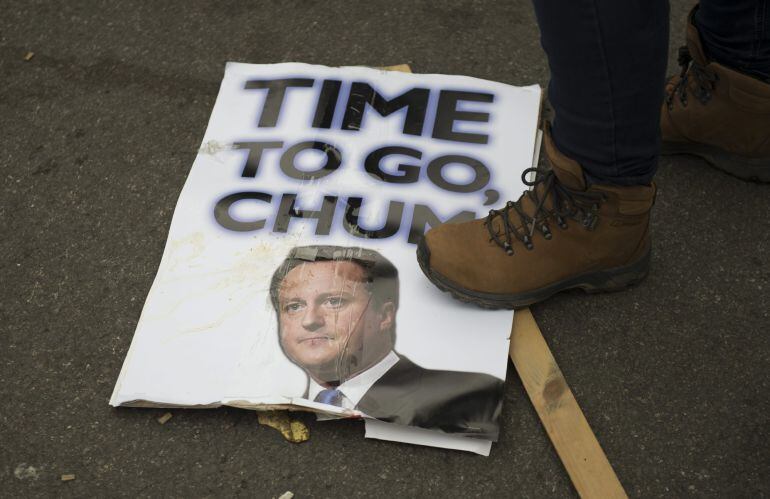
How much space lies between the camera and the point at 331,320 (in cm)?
112

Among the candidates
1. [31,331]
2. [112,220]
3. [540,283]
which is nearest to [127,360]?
[31,331]

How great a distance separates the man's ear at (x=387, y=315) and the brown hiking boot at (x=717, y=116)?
540mm

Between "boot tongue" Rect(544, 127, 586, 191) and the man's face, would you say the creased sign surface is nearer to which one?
the man's face

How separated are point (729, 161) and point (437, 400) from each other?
0.63 metres

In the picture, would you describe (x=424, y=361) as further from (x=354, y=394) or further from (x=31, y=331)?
(x=31, y=331)

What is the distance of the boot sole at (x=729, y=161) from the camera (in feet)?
4.14

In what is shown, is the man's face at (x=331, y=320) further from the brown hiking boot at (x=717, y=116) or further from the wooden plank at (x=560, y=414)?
the brown hiking boot at (x=717, y=116)

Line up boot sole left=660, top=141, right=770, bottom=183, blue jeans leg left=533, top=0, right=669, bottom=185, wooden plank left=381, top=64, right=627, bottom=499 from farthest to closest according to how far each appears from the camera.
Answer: boot sole left=660, top=141, right=770, bottom=183 < wooden plank left=381, top=64, right=627, bottom=499 < blue jeans leg left=533, top=0, right=669, bottom=185

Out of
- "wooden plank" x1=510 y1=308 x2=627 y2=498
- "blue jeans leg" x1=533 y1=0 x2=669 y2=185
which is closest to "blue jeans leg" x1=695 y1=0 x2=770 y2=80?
"blue jeans leg" x1=533 y1=0 x2=669 y2=185

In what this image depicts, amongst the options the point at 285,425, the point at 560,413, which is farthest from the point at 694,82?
the point at 285,425

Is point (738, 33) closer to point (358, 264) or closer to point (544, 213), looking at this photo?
point (544, 213)

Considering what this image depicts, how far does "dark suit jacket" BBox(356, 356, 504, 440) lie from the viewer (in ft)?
3.35

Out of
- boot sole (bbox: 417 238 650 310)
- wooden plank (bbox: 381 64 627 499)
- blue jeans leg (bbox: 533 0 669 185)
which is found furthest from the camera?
boot sole (bbox: 417 238 650 310)

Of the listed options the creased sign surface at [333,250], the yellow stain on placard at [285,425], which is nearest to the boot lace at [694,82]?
the creased sign surface at [333,250]
